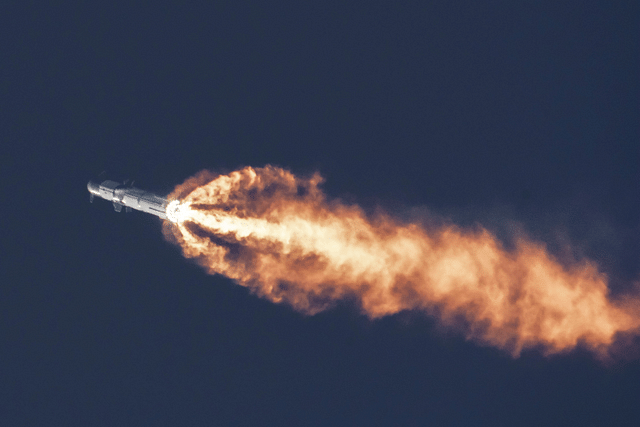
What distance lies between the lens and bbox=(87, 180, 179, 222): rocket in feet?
109

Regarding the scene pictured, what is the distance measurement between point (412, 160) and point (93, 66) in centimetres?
3143

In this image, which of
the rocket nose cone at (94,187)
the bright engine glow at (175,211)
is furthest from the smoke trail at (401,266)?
the rocket nose cone at (94,187)

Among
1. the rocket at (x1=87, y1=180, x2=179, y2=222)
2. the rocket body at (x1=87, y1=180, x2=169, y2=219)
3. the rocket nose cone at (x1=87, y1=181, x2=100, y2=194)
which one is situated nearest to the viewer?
the rocket at (x1=87, y1=180, x2=179, y2=222)

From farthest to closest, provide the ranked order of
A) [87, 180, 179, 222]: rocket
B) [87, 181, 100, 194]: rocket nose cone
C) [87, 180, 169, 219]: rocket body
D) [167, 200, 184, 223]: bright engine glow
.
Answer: [87, 181, 100, 194]: rocket nose cone
[87, 180, 169, 219]: rocket body
[87, 180, 179, 222]: rocket
[167, 200, 184, 223]: bright engine glow

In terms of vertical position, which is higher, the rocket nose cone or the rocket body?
the rocket nose cone

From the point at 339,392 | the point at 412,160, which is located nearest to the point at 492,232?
the point at 412,160

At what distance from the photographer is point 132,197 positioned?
34469 mm

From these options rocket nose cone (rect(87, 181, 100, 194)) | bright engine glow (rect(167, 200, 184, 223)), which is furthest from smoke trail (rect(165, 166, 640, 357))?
rocket nose cone (rect(87, 181, 100, 194))

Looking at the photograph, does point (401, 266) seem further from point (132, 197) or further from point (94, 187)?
point (94, 187)

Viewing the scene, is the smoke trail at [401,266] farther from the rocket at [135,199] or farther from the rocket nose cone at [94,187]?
the rocket nose cone at [94,187]

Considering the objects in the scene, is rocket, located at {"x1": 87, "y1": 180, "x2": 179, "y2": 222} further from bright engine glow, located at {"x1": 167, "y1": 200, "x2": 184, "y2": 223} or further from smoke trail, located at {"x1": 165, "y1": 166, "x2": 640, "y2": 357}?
smoke trail, located at {"x1": 165, "y1": 166, "x2": 640, "y2": 357}

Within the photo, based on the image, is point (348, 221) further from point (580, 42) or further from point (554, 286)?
point (580, 42)

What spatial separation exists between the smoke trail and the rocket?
2201 millimetres

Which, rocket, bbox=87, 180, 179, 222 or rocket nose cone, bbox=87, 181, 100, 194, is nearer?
rocket, bbox=87, 180, 179, 222
